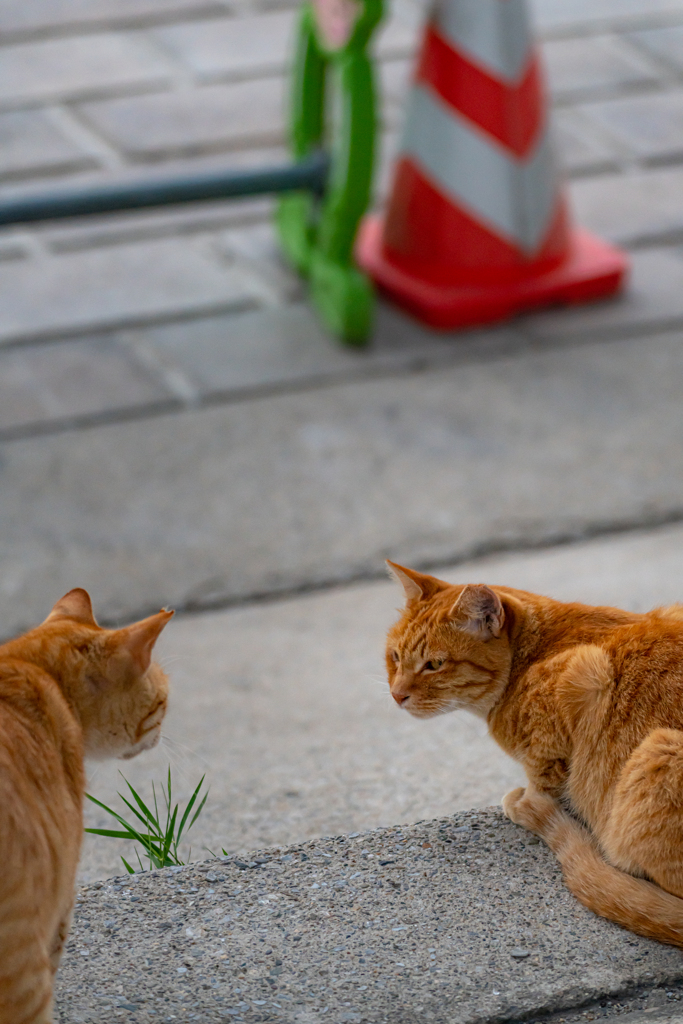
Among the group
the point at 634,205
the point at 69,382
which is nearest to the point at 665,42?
the point at 634,205

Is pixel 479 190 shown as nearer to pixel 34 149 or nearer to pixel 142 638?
pixel 34 149

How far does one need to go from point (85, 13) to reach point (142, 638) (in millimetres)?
5949

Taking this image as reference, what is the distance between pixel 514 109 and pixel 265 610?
210 centimetres

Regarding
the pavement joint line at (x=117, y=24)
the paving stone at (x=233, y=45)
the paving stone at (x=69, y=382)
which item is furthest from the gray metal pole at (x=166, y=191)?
the pavement joint line at (x=117, y=24)

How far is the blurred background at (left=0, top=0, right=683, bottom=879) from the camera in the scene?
3.11m

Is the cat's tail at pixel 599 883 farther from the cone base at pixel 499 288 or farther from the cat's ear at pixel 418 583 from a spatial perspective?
the cone base at pixel 499 288

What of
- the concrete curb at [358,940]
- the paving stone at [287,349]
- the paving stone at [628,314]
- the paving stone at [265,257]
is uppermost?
the concrete curb at [358,940]

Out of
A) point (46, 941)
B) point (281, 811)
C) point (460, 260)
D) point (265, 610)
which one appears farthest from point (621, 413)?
point (46, 941)

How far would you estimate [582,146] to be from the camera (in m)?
6.00

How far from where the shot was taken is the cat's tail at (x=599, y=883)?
6.29 feet

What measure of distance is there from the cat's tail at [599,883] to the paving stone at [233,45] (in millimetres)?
5060

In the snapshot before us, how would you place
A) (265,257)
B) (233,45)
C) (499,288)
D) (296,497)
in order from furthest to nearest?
(233,45), (265,257), (499,288), (296,497)

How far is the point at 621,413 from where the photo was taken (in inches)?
173

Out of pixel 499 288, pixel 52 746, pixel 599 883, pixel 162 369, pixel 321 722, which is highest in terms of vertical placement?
pixel 52 746
